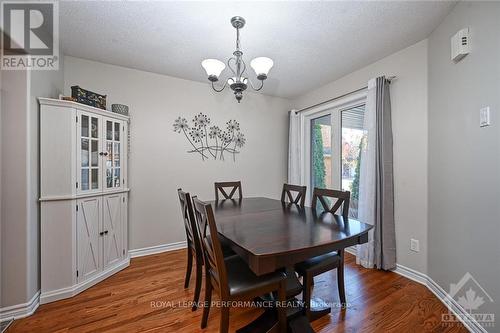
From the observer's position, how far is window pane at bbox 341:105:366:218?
292 centimetres

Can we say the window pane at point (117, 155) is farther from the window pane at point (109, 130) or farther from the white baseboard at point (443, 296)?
the white baseboard at point (443, 296)

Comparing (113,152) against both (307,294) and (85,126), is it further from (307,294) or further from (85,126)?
(307,294)

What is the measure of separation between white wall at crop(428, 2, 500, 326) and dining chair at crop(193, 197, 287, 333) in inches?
55.7

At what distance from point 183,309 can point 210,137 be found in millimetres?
2266

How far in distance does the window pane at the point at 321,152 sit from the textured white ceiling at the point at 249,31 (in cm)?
99

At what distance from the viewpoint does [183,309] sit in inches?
69.6

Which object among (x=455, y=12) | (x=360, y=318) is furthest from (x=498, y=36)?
(x=360, y=318)

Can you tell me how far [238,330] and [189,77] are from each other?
9.93 ft

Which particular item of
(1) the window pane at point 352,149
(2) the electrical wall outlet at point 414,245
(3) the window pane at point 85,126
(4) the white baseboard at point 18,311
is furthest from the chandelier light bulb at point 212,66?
(2) the electrical wall outlet at point 414,245

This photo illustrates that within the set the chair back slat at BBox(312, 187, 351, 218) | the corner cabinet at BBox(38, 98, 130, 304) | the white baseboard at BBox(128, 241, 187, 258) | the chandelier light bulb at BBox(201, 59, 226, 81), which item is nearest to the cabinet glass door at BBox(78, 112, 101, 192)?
the corner cabinet at BBox(38, 98, 130, 304)

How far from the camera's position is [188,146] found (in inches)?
124

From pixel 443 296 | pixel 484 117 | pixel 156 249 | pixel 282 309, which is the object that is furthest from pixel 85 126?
pixel 443 296

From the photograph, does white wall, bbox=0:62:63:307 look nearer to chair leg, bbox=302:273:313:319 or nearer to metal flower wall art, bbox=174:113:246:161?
metal flower wall art, bbox=174:113:246:161

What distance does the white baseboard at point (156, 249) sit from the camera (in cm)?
280
